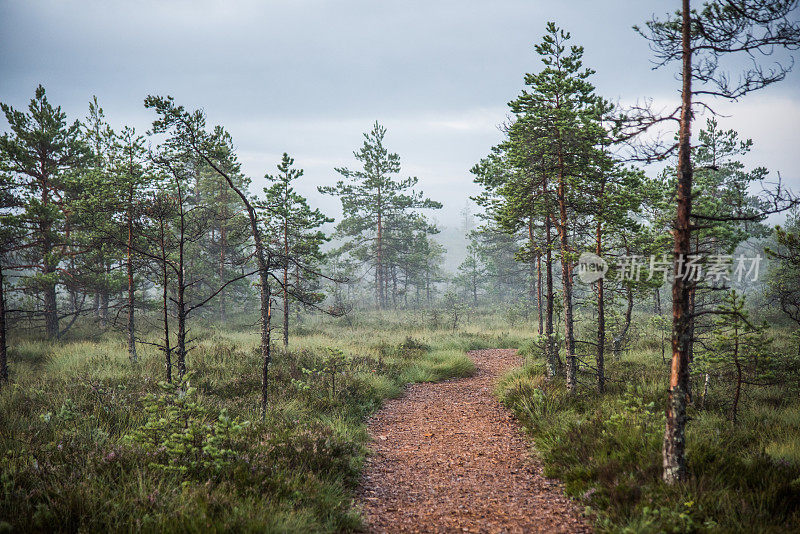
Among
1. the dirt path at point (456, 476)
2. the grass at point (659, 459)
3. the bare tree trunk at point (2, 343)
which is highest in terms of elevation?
the bare tree trunk at point (2, 343)

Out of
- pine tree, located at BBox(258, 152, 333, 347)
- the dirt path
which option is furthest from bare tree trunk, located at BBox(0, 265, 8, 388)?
the dirt path

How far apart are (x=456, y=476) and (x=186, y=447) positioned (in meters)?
4.32

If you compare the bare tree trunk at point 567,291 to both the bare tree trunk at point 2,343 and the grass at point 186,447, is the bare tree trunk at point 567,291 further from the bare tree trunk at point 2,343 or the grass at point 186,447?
the bare tree trunk at point 2,343

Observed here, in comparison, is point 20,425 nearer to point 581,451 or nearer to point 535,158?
point 581,451

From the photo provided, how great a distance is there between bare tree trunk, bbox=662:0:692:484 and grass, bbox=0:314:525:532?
4205mm

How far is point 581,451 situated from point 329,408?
17.8 feet

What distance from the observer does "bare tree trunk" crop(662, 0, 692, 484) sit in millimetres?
4402

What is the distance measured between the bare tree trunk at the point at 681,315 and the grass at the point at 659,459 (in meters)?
0.35

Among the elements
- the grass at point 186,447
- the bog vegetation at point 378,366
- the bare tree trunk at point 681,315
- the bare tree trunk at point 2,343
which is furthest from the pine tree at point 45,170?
the bare tree trunk at point 681,315

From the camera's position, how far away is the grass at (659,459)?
4.08 meters

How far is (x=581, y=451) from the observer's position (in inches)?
231

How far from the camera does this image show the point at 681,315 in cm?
439

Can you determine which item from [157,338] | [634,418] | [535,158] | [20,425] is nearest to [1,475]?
[20,425]

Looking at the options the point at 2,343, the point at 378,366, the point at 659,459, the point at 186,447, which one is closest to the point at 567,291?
the point at 659,459
